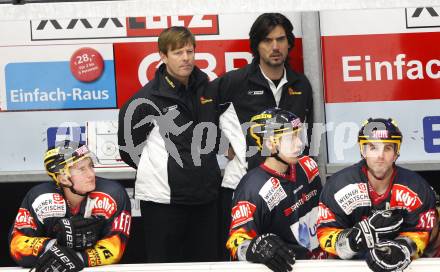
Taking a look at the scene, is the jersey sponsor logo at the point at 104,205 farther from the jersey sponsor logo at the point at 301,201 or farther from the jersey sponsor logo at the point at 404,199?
the jersey sponsor logo at the point at 404,199

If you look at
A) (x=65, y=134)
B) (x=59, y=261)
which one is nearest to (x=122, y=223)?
(x=59, y=261)

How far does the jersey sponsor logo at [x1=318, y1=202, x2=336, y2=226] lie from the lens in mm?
4199

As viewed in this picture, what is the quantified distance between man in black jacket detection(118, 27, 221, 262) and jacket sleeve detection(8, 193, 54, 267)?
0.73 meters

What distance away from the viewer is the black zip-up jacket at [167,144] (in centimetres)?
498

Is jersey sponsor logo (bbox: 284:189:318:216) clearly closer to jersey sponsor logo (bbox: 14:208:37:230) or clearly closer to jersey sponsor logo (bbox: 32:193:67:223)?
jersey sponsor logo (bbox: 32:193:67:223)

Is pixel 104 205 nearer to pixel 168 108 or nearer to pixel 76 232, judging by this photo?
pixel 76 232

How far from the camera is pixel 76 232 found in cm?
420

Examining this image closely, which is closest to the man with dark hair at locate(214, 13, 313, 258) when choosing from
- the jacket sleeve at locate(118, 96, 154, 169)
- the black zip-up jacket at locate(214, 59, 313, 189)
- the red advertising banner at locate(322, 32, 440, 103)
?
the black zip-up jacket at locate(214, 59, 313, 189)

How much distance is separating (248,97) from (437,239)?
1.40 meters

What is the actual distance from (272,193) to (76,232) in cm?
89

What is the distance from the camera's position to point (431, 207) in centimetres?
420

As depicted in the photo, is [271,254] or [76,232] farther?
[76,232]

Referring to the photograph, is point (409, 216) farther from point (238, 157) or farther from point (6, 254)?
point (6, 254)

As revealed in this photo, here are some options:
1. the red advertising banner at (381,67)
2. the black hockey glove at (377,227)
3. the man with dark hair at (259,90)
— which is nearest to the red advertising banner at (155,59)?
the red advertising banner at (381,67)
